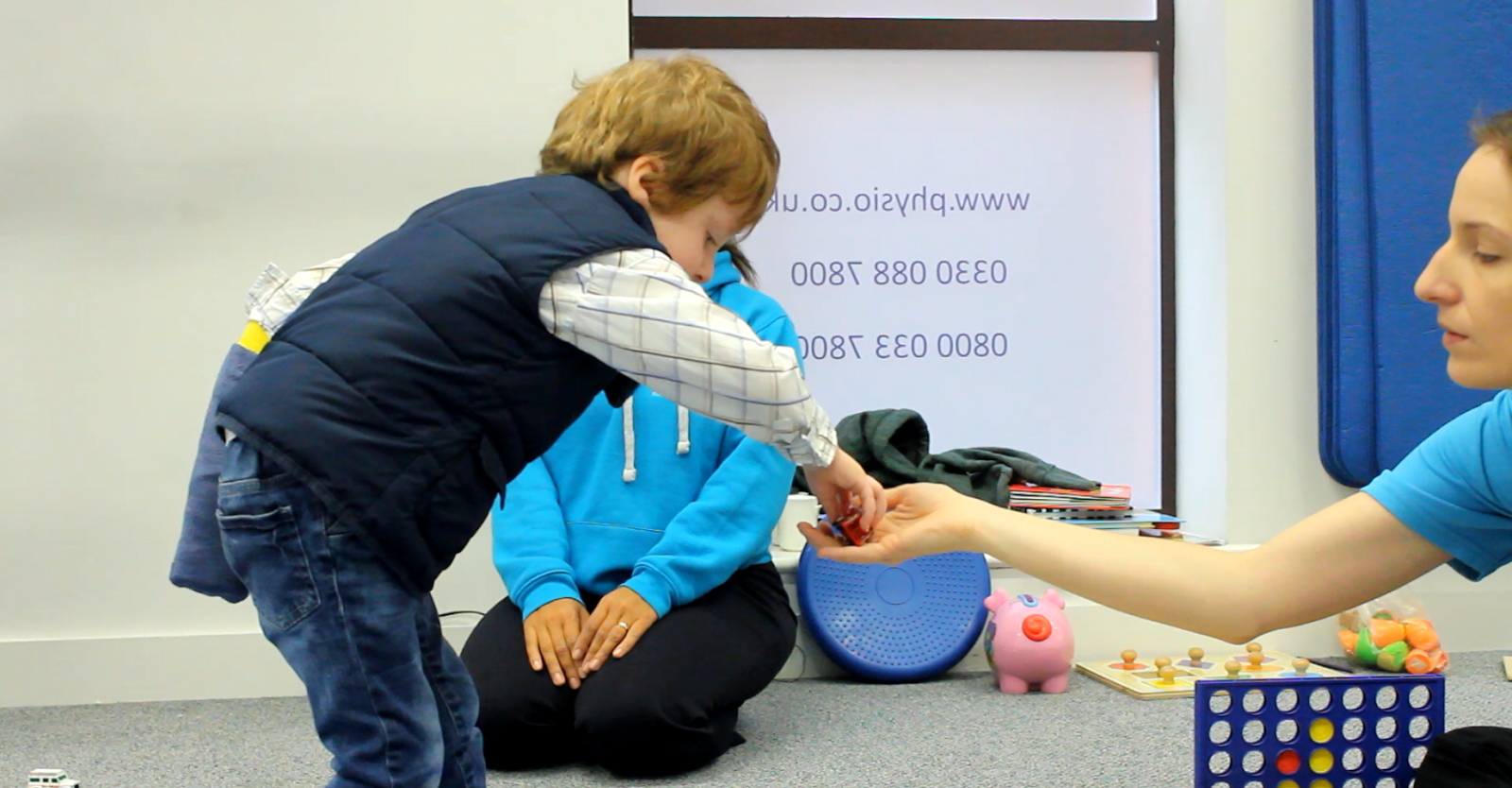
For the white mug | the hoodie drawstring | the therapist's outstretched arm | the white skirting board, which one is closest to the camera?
the therapist's outstretched arm

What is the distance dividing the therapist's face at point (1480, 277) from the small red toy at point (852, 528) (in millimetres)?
570

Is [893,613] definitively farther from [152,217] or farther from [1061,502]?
[152,217]

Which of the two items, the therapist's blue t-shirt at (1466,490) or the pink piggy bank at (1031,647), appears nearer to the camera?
the therapist's blue t-shirt at (1466,490)

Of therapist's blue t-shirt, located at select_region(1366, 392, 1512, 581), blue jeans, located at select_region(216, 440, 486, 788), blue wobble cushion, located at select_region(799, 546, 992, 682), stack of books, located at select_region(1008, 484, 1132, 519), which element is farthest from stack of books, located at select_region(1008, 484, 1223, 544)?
blue jeans, located at select_region(216, 440, 486, 788)

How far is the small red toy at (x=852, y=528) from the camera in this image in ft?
4.40

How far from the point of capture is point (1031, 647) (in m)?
2.32

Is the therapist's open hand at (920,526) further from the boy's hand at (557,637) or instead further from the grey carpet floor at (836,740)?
the boy's hand at (557,637)

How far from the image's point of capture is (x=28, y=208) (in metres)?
2.44

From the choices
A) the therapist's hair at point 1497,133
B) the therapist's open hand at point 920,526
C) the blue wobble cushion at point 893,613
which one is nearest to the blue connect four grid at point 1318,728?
the therapist's open hand at point 920,526

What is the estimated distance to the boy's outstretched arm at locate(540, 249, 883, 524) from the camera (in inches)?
43.6

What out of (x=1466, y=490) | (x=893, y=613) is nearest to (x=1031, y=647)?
(x=893, y=613)

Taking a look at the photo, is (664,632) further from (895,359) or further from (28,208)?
(28,208)

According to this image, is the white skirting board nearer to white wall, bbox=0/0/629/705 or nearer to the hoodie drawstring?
white wall, bbox=0/0/629/705

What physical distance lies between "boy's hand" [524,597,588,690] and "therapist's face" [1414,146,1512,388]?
1262 mm
